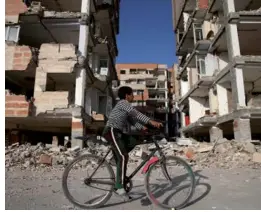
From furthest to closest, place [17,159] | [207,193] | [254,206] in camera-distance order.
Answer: [17,159], [207,193], [254,206]

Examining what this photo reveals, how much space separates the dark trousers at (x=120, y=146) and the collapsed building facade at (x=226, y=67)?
12372 mm

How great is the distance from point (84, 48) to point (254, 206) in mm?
15279

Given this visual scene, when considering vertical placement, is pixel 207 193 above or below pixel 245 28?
below

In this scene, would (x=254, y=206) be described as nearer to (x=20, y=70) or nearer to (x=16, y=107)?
(x=16, y=107)

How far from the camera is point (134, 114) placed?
383 centimetres

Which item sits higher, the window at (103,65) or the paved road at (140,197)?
the window at (103,65)

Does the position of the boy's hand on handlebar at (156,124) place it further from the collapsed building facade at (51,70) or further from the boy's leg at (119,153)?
the collapsed building facade at (51,70)

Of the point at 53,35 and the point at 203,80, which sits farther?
the point at 203,80

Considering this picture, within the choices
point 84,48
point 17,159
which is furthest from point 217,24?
point 17,159

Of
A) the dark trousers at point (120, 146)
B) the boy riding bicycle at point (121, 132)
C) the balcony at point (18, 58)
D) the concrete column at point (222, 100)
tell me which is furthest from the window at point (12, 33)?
the concrete column at point (222, 100)

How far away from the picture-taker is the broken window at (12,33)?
53.1 feet

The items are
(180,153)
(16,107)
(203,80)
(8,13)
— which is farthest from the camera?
(203,80)

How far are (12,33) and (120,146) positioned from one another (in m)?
16.1

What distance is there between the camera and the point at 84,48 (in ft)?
55.4
